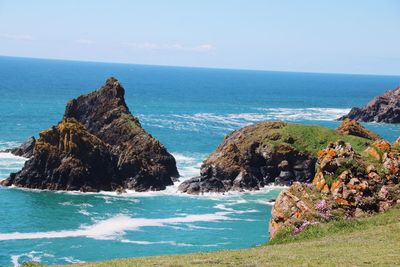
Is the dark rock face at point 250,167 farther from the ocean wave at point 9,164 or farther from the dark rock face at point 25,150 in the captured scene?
the dark rock face at point 25,150

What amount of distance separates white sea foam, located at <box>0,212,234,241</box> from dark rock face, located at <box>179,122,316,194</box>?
43.8 ft

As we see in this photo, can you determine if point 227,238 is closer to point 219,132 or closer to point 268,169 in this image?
point 268,169

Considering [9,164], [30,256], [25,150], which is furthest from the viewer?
[25,150]

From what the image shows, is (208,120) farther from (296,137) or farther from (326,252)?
(326,252)

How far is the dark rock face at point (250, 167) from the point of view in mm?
91625

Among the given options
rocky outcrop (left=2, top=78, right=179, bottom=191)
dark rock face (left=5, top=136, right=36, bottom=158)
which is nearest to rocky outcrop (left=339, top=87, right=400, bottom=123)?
rocky outcrop (left=2, top=78, right=179, bottom=191)

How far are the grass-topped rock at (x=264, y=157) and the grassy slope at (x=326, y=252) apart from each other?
46965mm

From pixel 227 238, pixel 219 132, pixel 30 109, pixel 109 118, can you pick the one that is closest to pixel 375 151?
pixel 227 238

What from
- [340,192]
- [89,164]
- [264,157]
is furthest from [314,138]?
[340,192]

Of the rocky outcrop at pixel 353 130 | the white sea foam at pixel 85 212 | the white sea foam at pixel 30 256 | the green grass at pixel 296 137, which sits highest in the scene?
the rocky outcrop at pixel 353 130

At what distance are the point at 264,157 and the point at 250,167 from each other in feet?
9.89

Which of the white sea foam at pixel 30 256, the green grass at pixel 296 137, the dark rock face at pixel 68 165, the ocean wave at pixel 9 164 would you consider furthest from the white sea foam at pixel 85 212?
the green grass at pixel 296 137

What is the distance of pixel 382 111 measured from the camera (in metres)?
192

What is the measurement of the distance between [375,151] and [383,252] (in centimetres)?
2385
